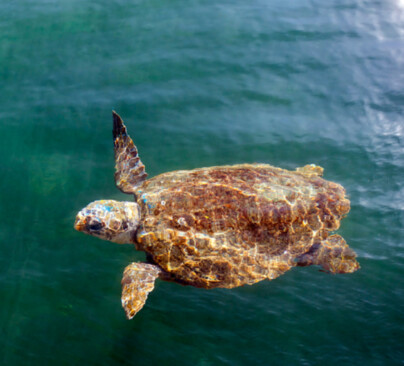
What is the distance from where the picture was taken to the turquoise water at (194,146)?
17.5ft

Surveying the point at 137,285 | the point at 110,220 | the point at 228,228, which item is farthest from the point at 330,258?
the point at 110,220

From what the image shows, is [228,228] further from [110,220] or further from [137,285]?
[110,220]

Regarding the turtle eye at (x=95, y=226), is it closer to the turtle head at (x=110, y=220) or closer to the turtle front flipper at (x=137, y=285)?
the turtle head at (x=110, y=220)

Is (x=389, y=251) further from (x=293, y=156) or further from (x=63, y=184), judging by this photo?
(x=63, y=184)

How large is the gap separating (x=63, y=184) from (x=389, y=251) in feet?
21.5

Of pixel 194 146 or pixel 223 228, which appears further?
pixel 194 146

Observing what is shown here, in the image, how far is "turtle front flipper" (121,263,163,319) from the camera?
4.67 meters

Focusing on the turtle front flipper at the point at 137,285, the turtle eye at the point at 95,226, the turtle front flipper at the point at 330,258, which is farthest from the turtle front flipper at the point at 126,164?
the turtle front flipper at the point at 330,258

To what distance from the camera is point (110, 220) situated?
17.5 feet

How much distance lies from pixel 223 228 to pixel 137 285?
1538mm

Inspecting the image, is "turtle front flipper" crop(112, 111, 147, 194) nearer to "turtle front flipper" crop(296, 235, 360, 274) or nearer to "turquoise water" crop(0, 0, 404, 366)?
"turquoise water" crop(0, 0, 404, 366)

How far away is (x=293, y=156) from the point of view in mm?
7191

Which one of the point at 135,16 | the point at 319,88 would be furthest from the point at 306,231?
the point at 135,16

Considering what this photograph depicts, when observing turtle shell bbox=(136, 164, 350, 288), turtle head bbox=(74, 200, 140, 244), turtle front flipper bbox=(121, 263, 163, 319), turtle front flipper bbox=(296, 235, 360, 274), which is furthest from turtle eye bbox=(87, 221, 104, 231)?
turtle front flipper bbox=(296, 235, 360, 274)
